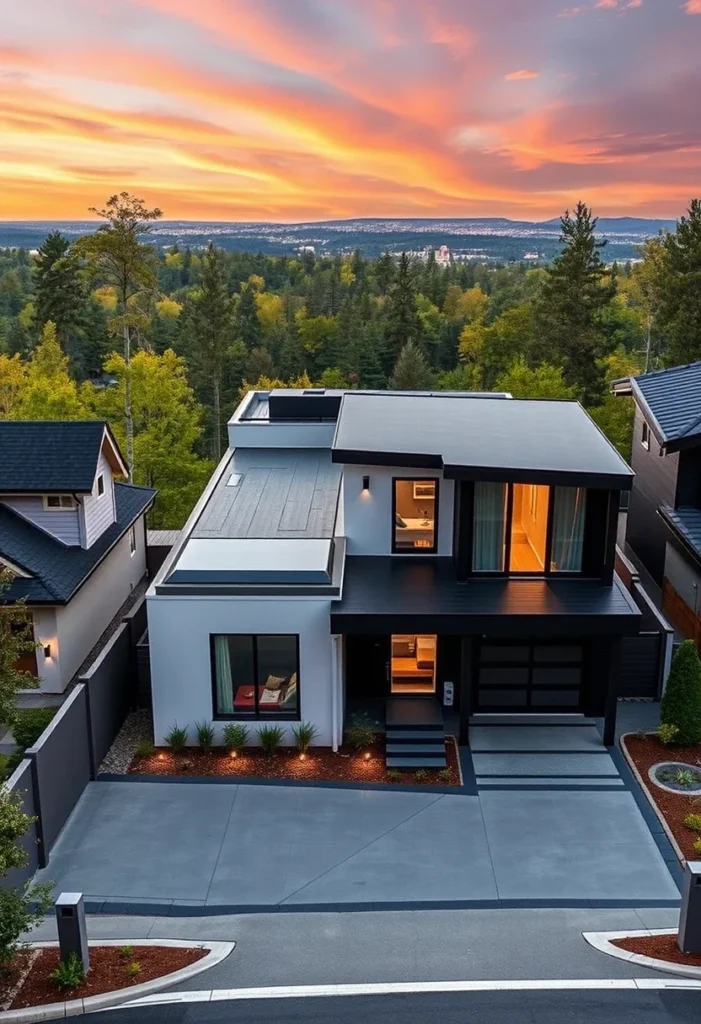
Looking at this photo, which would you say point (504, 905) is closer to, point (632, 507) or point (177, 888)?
point (177, 888)

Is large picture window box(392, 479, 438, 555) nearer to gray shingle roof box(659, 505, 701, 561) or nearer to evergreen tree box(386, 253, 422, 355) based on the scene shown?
gray shingle roof box(659, 505, 701, 561)

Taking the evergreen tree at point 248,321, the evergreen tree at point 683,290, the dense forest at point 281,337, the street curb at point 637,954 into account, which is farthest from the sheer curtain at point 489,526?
the evergreen tree at point 248,321

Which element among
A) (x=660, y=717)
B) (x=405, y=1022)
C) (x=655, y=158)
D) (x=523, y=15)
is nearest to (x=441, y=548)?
(x=660, y=717)

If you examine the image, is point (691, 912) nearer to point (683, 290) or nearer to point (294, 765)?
point (294, 765)

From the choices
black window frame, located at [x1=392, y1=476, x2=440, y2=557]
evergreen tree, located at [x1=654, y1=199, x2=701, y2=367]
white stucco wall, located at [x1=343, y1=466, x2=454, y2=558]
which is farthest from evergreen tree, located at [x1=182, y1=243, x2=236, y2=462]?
black window frame, located at [x1=392, y1=476, x2=440, y2=557]

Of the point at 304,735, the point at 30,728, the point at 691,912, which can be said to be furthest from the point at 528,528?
the point at 30,728

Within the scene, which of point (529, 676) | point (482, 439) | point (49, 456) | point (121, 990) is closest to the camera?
point (121, 990)
